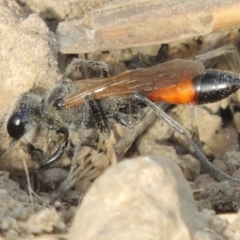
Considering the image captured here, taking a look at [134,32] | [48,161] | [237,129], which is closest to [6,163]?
[48,161]

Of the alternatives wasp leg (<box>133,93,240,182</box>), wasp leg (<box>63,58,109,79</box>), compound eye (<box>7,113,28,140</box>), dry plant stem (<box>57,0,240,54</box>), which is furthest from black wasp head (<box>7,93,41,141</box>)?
wasp leg (<box>133,93,240,182</box>)

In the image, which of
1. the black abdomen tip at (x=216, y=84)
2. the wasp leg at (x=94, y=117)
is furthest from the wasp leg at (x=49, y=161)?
the black abdomen tip at (x=216, y=84)

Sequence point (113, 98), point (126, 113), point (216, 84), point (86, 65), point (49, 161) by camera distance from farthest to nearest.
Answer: point (86, 65), point (126, 113), point (113, 98), point (49, 161), point (216, 84)

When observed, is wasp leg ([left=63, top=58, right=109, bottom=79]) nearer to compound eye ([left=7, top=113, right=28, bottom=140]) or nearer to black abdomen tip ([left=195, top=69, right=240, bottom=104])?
compound eye ([left=7, top=113, right=28, bottom=140])

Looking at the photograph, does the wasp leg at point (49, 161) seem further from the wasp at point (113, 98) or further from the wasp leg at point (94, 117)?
the wasp leg at point (94, 117)

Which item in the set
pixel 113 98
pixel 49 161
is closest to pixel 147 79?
pixel 113 98

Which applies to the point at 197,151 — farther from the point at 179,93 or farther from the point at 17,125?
the point at 17,125

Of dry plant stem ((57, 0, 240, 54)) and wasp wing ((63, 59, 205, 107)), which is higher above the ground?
dry plant stem ((57, 0, 240, 54))
